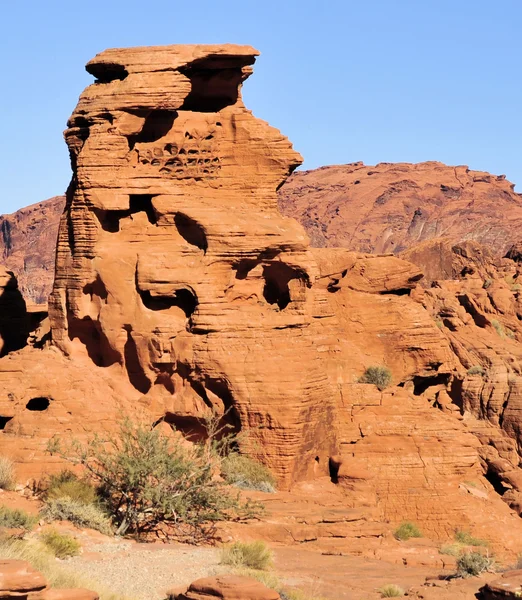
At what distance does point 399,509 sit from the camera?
89.4ft

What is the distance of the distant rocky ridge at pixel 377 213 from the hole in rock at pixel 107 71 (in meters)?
71.2

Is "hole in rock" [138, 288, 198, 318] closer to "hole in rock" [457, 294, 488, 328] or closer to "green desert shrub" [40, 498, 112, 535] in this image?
"green desert shrub" [40, 498, 112, 535]

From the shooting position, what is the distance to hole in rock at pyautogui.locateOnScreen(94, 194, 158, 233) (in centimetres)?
2677

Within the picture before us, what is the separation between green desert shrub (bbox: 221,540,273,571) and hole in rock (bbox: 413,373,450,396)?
1118cm

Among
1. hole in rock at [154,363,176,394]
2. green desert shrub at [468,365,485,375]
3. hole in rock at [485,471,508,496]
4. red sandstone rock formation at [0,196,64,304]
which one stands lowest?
hole in rock at [485,471,508,496]

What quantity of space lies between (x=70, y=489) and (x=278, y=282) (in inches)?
299

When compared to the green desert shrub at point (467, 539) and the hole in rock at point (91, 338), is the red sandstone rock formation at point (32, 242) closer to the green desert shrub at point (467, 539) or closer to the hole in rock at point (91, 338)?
the hole in rock at point (91, 338)

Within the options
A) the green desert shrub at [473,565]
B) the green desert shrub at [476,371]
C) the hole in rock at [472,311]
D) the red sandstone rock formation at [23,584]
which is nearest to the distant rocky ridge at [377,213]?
the hole in rock at [472,311]

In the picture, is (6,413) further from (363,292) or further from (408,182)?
(408,182)

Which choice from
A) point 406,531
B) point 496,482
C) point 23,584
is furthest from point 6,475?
point 496,482

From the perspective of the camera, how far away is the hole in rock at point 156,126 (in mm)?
27266

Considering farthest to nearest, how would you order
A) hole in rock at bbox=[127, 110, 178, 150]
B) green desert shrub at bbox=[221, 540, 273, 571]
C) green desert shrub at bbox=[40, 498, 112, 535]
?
hole in rock at bbox=[127, 110, 178, 150]
green desert shrub at bbox=[40, 498, 112, 535]
green desert shrub at bbox=[221, 540, 273, 571]

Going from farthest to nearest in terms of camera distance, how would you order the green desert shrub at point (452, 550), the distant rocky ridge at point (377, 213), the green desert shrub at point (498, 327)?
the distant rocky ridge at point (377, 213) → the green desert shrub at point (498, 327) → the green desert shrub at point (452, 550)

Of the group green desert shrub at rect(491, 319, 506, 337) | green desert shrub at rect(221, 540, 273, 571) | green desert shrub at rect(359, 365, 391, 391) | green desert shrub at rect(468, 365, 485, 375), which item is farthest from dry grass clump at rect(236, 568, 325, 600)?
green desert shrub at rect(491, 319, 506, 337)
